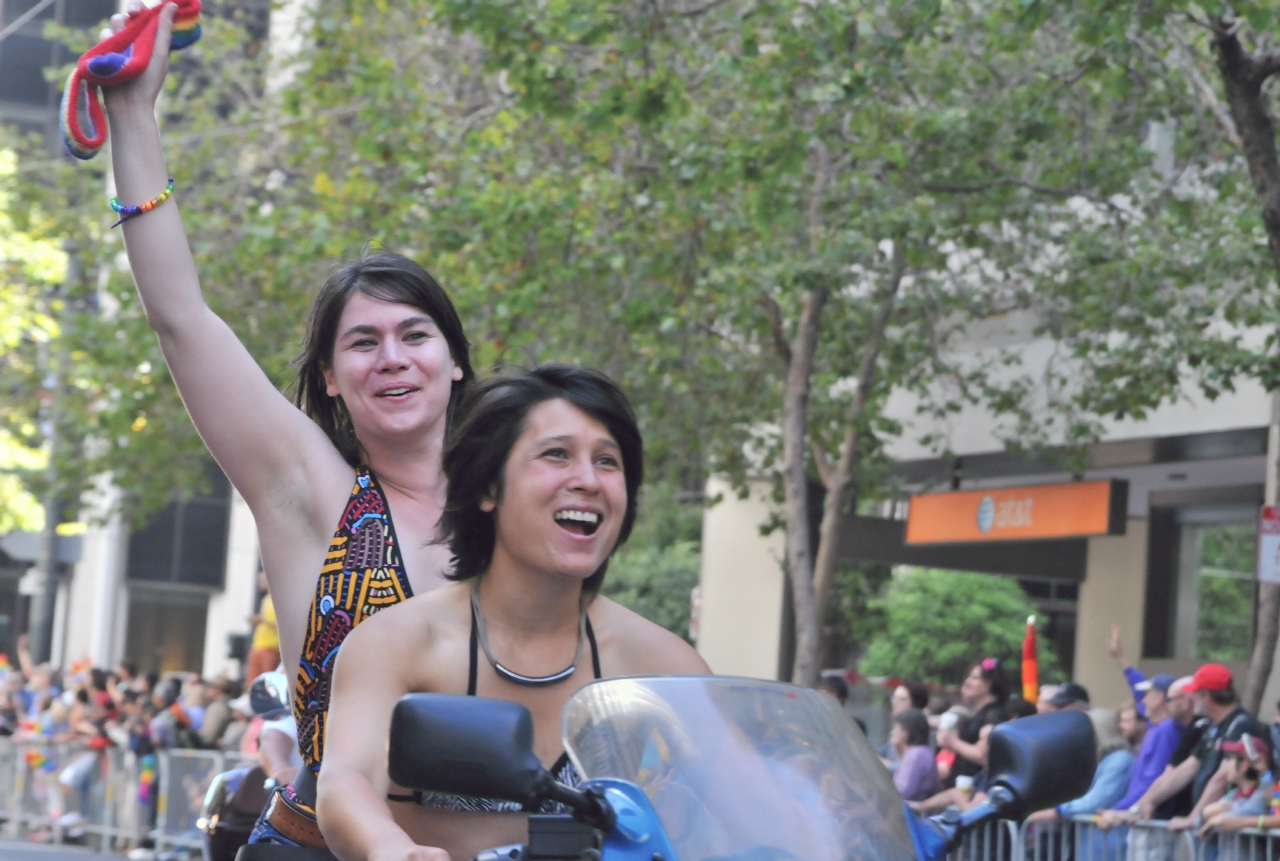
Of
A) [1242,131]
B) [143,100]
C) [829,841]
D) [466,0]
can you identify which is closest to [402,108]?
[466,0]

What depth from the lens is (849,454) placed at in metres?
18.5

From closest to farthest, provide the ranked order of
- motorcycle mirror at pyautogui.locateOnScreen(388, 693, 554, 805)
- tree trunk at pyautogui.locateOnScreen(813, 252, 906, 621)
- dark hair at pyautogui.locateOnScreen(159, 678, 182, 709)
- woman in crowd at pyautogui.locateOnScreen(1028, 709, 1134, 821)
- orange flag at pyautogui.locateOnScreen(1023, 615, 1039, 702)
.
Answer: motorcycle mirror at pyautogui.locateOnScreen(388, 693, 554, 805) < woman in crowd at pyautogui.locateOnScreen(1028, 709, 1134, 821) < orange flag at pyautogui.locateOnScreen(1023, 615, 1039, 702) < tree trunk at pyautogui.locateOnScreen(813, 252, 906, 621) < dark hair at pyautogui.locateOnScreen(159, 678, 182, 709)

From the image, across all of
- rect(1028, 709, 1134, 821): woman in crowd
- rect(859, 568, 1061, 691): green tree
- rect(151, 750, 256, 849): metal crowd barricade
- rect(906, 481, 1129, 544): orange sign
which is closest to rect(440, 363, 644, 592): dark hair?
rect(1028, 709, 1134, 821): woman in crowd

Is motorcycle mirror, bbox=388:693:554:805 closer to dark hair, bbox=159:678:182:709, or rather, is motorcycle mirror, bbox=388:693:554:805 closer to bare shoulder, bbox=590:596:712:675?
bare shoulder, bbox=590:596:712:675

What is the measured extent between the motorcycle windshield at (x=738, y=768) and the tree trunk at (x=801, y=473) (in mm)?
13383

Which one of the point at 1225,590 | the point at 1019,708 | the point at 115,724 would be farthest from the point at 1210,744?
the point at 1225,590

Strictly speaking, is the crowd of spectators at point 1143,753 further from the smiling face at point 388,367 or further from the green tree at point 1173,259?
the smiling face at point 388,367

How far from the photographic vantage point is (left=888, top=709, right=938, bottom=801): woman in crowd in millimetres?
11719

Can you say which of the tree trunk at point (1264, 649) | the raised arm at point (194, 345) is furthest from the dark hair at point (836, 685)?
the raised arm at point (194, 345)

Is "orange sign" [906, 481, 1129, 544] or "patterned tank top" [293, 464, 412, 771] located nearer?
"patterned tank top" [293, 464, 412, 771]

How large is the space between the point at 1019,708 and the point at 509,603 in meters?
8.26

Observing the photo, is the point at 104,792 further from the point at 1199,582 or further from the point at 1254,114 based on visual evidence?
the point at 1199,582

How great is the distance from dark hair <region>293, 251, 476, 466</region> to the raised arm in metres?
0.17

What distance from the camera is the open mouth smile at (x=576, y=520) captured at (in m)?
2.97
